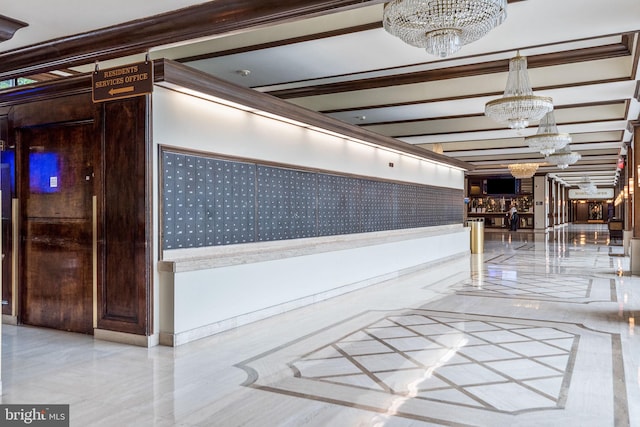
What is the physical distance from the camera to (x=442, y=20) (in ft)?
11.2

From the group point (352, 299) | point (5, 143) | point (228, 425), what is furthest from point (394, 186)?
point (228, 425)

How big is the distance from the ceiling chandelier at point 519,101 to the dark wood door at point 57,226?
4.78 metres

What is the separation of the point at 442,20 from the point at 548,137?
6.59 meters

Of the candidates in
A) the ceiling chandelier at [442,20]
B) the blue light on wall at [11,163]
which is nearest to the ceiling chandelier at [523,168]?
the ceiling chandelier at [442,20]

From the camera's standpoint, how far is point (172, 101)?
4965 mm

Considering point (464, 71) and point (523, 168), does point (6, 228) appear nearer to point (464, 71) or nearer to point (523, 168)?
point (464, 71)

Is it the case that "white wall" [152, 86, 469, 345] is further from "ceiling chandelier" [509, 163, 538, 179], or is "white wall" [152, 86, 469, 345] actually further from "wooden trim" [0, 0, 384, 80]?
"ceiling chandelier" [509, 163, 538, 179]

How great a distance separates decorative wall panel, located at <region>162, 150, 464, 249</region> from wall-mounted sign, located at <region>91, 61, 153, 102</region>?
2.13 feet

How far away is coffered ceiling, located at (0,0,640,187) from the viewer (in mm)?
4176

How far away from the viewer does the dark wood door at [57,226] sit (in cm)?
517

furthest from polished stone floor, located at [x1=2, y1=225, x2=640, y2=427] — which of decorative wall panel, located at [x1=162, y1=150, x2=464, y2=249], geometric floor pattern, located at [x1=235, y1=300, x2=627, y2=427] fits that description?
decorative wall panel, located at [x1=162, y1=150, x2=464, y2=249]

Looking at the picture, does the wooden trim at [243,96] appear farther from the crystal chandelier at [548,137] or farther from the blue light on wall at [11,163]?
the crystal chandelier at [548,137]

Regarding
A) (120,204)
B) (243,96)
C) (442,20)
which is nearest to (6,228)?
(120,204)

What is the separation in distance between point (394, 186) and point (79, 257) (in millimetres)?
6285
